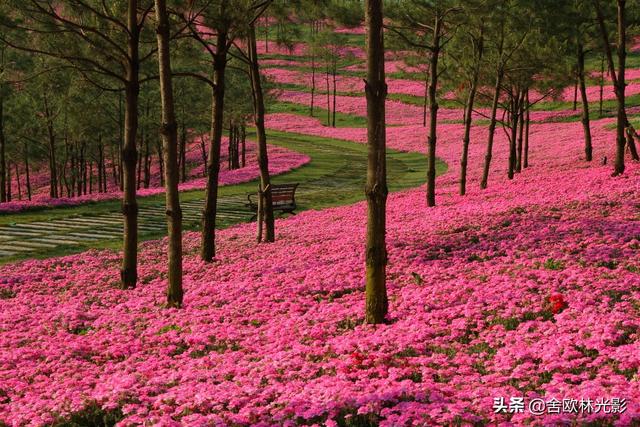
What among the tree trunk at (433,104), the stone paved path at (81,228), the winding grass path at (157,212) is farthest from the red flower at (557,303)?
the stone paved path at (81,228)

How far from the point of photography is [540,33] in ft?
94.8

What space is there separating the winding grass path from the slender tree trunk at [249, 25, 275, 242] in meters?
5.91

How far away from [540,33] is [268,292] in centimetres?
2285

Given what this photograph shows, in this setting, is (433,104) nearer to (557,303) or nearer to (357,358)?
(557,303)

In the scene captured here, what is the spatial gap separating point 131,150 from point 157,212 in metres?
15.9

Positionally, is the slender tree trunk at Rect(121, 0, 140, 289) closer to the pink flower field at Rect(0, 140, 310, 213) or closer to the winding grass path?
the winding grass path

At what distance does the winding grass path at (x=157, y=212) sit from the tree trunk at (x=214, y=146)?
5.83 metres

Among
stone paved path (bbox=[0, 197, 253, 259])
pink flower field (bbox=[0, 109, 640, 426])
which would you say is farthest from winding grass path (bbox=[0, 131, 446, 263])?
pink flower field (bbox=[0, 109, 640, 426])

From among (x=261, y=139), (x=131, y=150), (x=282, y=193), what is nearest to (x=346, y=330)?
(x=131, y=150)

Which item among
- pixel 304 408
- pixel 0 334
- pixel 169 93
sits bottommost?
pixel 0 334

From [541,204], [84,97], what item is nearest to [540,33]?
[541,204]

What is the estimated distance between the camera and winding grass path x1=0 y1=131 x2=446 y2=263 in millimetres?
21547

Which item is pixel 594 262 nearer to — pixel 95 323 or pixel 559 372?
pixel 559 372

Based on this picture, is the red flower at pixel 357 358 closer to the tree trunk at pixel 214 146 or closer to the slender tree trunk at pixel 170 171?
the slender tree trunk at pixel 170 171
